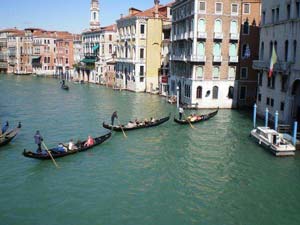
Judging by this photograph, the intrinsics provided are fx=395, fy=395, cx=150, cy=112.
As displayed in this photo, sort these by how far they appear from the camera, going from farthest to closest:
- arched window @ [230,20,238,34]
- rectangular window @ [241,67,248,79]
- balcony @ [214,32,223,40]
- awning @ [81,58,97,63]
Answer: awning @ [81,58,97,63] < rectangular window @ [241,67,248,79] < arched window @ [230,20,238,34] < balcony @ [214,32,223,40]

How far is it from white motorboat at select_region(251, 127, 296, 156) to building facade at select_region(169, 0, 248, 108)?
10367mm

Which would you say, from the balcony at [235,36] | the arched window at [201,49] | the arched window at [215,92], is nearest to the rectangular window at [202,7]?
the arched window at [201,49]

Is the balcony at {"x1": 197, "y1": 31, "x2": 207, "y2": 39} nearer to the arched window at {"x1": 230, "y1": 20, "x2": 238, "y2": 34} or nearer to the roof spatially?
the arched window at {"x1": 230, "y1": 20, "x2": 238, "y2": 34}

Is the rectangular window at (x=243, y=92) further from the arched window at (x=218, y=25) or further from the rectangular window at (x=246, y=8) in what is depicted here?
the rectangular window at (x=246, y=8)

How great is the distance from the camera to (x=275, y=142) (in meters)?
16.0

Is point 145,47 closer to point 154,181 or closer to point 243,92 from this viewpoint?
point 243,92

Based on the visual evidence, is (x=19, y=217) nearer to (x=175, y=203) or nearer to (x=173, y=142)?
(x=175, y=203)

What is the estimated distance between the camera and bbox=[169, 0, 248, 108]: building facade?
2688 cm

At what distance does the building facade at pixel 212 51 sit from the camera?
26875 mm

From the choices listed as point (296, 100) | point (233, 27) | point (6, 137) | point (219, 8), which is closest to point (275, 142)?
point (296, 100)

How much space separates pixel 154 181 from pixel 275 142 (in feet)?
19.9

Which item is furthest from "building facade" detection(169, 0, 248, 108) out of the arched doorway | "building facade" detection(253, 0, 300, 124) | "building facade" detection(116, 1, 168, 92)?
"building facade" detection(116, 1, 168, 92)

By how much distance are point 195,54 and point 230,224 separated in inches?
732

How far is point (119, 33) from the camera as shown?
44188mm
